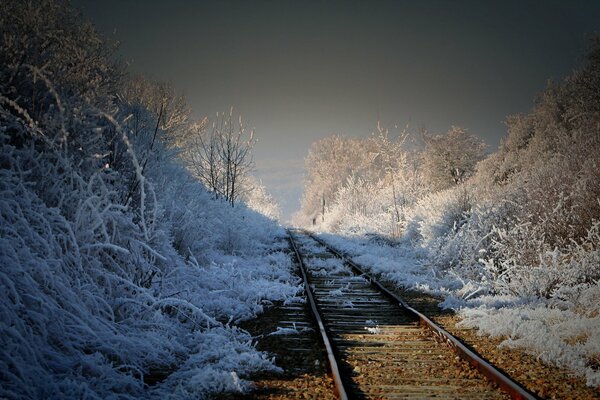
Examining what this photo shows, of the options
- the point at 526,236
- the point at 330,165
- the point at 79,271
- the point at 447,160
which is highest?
the point at 330,165

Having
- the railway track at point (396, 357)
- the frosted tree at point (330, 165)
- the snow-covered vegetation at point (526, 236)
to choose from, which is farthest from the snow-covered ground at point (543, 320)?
the frosted tree at point (330, 165)

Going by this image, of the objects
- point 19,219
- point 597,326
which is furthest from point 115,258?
point 597,326

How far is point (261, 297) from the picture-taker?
7469 mm

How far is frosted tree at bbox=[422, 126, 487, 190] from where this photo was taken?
27.2 metres

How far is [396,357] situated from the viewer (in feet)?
15.2

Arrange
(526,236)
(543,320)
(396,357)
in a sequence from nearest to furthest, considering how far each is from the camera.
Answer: (396,357)
(543,320)
(526,236)

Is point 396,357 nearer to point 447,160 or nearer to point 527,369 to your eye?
point 527,369

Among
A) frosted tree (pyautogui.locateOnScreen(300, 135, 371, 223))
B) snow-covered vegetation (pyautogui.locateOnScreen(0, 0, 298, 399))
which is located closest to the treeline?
snow-covered vegetation (pyautogui.locateOnScreen(0, 0, 298, 399))

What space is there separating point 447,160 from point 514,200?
60.1 feet

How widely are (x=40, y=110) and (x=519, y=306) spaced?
8.00m

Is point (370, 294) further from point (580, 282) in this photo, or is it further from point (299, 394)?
point (299, 394)

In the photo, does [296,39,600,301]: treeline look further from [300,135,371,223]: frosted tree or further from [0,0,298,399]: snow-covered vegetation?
[300,135,371,223]: frosted tree

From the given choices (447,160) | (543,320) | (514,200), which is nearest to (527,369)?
(543,320)

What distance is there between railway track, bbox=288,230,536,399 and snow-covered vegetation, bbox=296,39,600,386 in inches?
36.7
